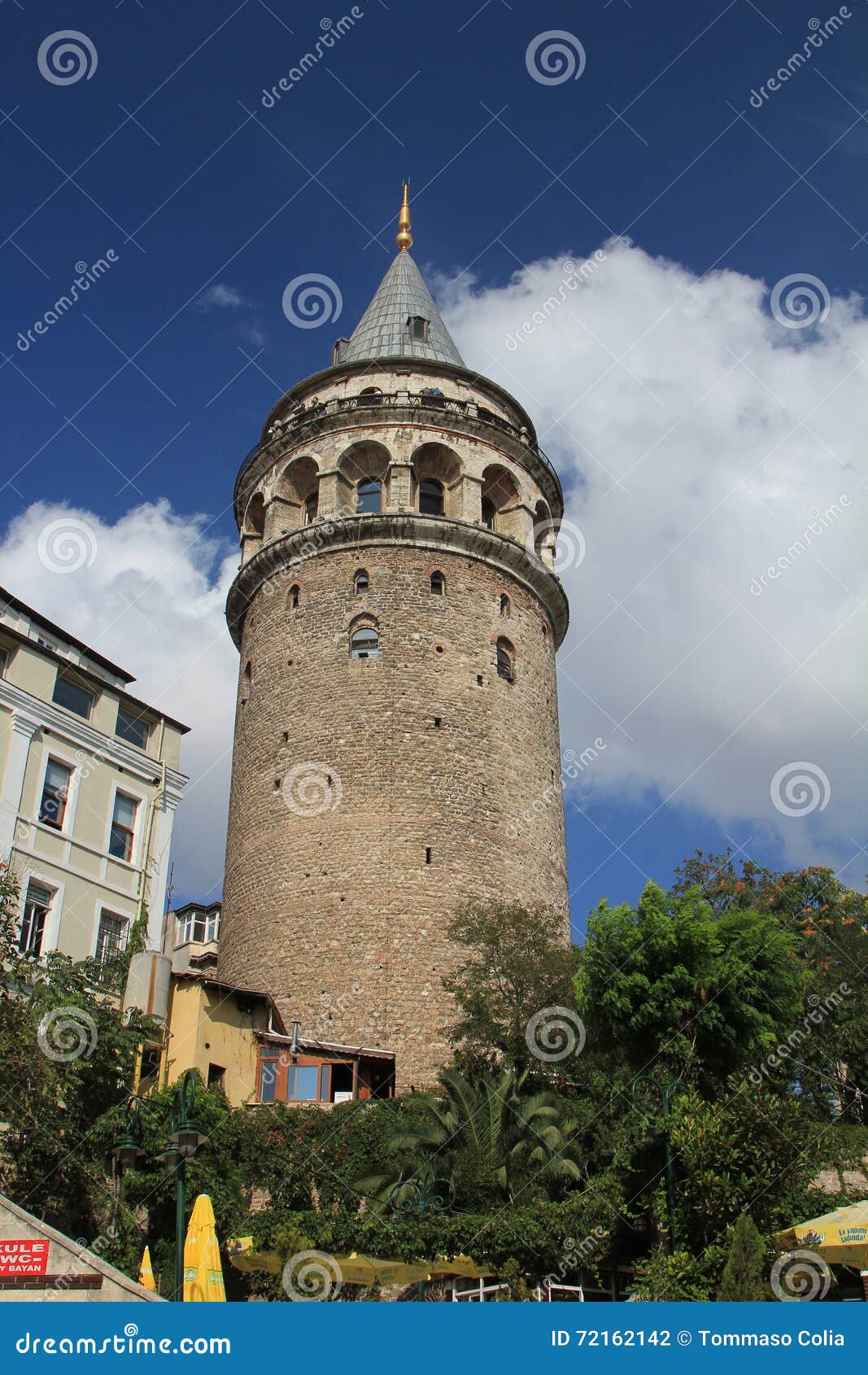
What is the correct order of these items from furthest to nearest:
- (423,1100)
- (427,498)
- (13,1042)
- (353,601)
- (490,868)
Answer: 1. (427,498)
2. (353,601)
3. (490,868)
4. (423,1100)
5. (13,1042)

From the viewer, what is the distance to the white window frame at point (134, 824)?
2280cm

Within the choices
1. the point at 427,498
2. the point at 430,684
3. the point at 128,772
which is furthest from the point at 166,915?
the point at 427,498

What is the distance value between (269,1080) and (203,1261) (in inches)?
368

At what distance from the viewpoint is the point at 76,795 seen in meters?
22.5

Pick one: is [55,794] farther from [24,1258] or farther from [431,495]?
[431,495]

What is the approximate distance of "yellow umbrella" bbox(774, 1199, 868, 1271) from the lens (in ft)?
49.5

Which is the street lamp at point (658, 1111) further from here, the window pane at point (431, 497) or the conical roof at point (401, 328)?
the conical roof at point (401, 328)

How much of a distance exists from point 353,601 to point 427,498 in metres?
4.72

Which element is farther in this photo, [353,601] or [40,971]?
[353,601]

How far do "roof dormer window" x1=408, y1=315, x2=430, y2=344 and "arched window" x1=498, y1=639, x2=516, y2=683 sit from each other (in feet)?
33.9

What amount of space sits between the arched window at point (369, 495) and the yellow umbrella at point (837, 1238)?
20.9 m

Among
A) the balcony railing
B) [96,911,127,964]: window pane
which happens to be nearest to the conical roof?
the balcony railing
